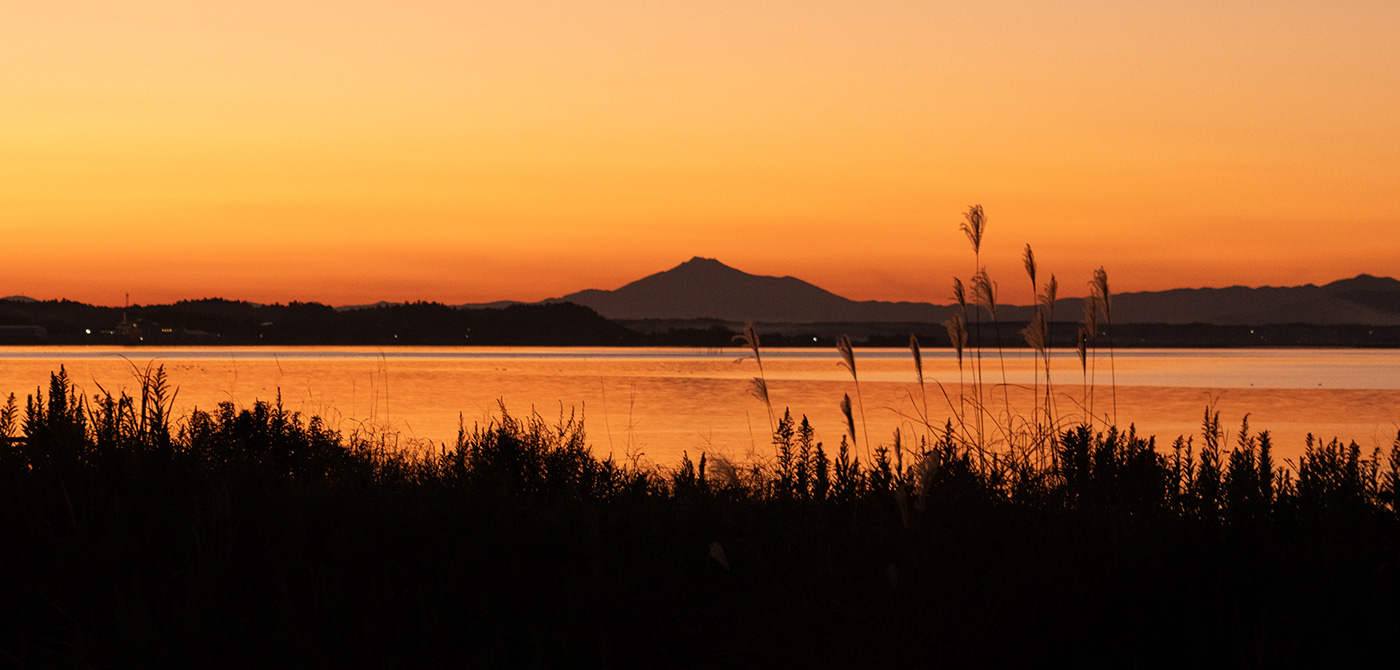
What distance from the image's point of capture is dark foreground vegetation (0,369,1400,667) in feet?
15.1

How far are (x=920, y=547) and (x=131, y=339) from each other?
180 metres

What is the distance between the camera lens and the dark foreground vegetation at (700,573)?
4613 millimetres

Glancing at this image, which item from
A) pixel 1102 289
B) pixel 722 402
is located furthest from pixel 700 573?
pixel 722 402

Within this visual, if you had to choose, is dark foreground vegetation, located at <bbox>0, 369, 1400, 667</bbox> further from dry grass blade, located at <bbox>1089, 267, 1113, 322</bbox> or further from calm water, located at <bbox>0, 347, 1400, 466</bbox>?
calm water, located at <bbox>0, 347, 1400, 466</bbox>

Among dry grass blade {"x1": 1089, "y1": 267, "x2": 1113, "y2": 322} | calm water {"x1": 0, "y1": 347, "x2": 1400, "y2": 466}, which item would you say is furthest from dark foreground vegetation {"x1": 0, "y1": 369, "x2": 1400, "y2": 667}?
calm water {"x1": 0, "y1": 347, "x2": 1400, "y2": 466}

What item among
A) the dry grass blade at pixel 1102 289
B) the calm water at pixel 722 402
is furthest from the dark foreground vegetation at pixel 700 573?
the calm water at pixel 722 402

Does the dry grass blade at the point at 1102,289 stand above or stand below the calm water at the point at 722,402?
above

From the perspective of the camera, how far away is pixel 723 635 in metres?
5.15

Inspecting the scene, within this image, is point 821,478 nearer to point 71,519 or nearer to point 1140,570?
point 1140,570

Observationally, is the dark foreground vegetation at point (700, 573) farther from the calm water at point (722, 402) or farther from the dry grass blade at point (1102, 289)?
the calm water at point (722, 402)

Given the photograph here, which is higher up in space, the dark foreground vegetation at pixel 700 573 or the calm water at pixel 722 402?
the dark foreground vegetation at pixel 700 573

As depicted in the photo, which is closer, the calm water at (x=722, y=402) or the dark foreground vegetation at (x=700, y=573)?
the dark foreground vegetation at (x=700, y=573)

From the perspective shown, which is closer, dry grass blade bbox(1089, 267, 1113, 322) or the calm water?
dry grass blade bbox(1089, 267, 1113, 322)

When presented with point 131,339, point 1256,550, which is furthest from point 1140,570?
point 131,339
